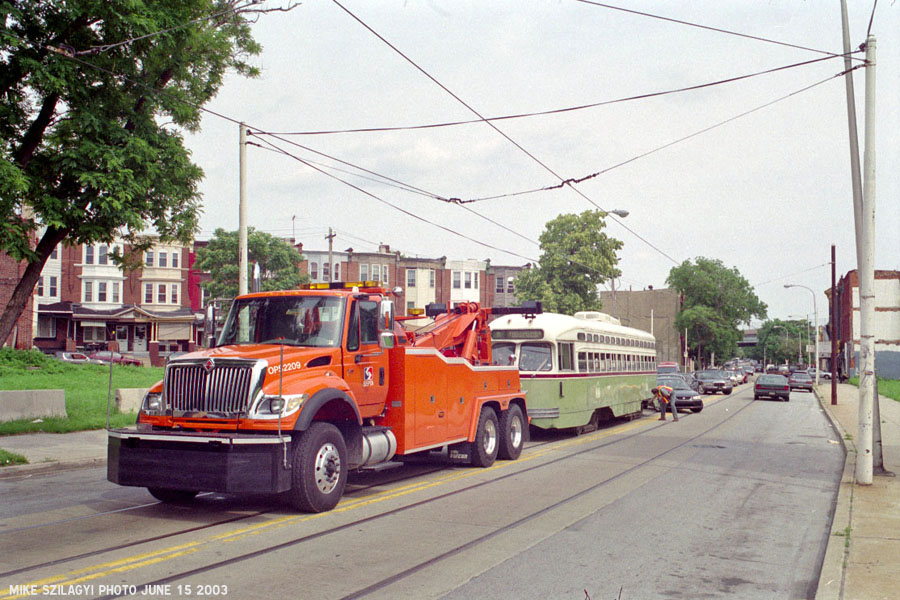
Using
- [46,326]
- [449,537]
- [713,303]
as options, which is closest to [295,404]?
[449,537]

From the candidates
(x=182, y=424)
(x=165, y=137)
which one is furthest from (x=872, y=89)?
(x=165, y=137)

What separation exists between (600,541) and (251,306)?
5.28m

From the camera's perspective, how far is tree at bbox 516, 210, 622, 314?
53.7 meters

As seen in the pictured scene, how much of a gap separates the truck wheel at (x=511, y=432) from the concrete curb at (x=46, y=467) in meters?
7.31

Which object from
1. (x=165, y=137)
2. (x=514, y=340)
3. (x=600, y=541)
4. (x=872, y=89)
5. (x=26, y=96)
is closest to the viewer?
(x=600, y=541)

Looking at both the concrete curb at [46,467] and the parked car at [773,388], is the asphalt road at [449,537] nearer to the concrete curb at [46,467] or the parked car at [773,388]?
the concrete curb at [46,467]

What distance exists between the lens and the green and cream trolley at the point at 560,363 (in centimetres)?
1711

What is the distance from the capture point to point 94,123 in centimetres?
1227

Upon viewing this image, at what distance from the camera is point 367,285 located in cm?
1084

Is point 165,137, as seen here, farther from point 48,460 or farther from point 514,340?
point 514,340

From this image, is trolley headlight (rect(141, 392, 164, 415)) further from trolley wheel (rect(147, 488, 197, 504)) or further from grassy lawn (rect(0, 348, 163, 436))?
grassy lawn (rect(0, 348, 163, 436))

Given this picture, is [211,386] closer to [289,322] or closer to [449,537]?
[289,322]

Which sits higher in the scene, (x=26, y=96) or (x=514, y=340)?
(x=26, y=96)

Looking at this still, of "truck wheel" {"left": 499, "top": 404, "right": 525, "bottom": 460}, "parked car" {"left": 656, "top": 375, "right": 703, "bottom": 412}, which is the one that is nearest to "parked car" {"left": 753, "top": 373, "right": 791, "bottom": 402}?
"parked car" {"left": 656, "top": 375, "right": 703, "bottom": 412}
